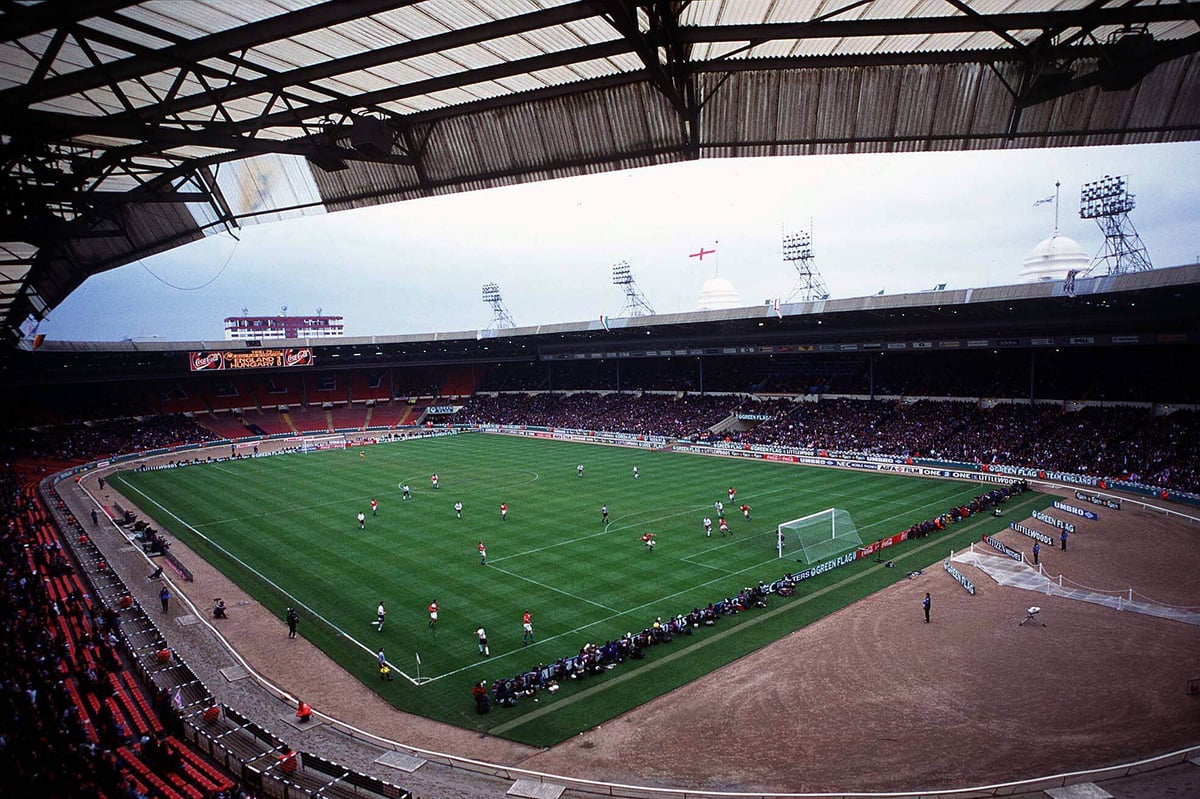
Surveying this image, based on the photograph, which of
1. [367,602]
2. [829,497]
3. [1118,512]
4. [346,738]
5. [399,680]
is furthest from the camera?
[829,497]

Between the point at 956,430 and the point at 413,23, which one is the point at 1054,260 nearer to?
the point at 956,430

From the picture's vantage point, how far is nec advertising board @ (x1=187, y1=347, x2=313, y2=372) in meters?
72.1

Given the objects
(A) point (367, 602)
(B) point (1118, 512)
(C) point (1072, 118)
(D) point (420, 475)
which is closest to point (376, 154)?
(C) point (1072, 118)

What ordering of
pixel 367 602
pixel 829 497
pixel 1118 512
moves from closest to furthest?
1. pixel 367 602
2. pixel 1118 512
3. pixel 829 497

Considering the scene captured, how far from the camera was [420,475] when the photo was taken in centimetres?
5425

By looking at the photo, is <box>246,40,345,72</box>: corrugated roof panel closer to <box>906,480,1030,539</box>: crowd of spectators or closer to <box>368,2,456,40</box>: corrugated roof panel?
<box>368,2,456,40</box>: corrugated roof panel

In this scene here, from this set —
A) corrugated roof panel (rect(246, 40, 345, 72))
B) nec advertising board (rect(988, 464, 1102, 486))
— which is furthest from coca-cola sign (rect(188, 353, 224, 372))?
corrugated roof panel (rect(246, 40, 345, 72))

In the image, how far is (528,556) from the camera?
32062 millimetres

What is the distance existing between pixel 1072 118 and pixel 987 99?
1.30m

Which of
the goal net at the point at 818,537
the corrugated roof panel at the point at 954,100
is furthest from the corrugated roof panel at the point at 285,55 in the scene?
the goal net at the point at 818,537

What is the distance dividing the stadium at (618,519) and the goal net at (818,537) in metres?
0.23

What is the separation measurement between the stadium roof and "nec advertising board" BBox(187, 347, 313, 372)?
2608 inches

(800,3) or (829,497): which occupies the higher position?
(800,3)

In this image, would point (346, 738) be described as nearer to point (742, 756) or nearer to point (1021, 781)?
point (742, 756)
